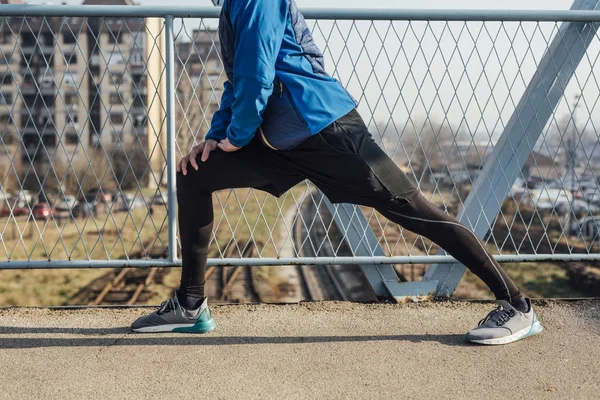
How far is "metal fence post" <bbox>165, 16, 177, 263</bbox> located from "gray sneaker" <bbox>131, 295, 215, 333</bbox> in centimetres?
39

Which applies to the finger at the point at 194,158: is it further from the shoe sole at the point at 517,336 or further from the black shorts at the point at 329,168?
the shoe sole at the point at 517,336

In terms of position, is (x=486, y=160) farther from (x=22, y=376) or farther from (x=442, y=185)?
(x=22, y=376)

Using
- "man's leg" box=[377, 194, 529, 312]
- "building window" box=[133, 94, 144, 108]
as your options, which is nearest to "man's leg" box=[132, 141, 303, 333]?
"man's leg" box=[377, 194, 529, 312]

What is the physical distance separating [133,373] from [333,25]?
1715mm

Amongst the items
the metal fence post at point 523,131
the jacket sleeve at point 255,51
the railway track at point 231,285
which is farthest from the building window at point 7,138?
the railway track at point 231,285

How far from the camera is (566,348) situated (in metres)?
2.45

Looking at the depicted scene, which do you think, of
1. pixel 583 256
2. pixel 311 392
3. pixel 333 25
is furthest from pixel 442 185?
pixel 311 392

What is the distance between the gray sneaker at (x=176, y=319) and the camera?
8.34 ft

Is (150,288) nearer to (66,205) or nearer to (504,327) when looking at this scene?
(66,205)

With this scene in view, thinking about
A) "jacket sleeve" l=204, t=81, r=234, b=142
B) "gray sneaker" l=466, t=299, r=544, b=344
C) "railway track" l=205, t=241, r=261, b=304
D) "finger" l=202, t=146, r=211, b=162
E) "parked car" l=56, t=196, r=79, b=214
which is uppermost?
"jacket sleeve" l=204, t=81, r=234, b=142

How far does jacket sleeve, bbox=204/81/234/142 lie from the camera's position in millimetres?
2338

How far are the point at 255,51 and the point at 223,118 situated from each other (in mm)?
401

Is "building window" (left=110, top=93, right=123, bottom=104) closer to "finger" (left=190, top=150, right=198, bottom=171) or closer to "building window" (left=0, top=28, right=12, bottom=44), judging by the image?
"building window" (left=0, top=28, right=12, bottom=44)

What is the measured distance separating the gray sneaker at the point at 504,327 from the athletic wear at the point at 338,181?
0.15 m
